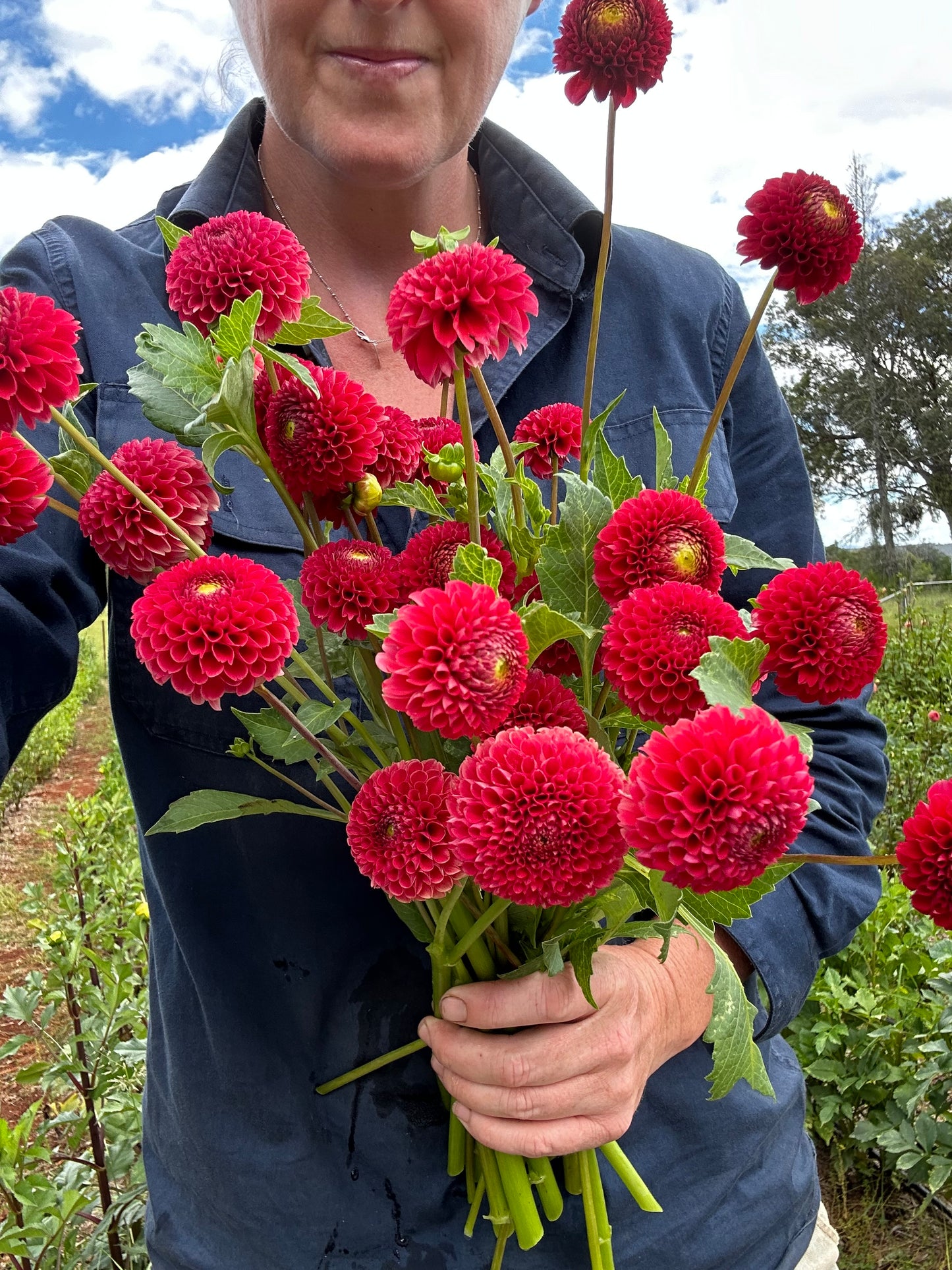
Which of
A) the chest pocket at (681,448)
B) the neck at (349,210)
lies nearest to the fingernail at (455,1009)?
the chest pocket at (681,448)

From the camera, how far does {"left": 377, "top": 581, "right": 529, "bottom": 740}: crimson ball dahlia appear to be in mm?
548

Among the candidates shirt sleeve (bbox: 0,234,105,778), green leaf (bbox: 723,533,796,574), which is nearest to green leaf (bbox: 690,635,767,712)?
green leaf (bbox: 723,533,796,574)

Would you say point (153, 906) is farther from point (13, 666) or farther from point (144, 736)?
point (13, 666)

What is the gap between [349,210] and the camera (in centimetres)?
128

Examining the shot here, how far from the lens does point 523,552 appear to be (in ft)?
2.35

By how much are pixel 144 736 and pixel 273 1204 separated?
1.66 ft

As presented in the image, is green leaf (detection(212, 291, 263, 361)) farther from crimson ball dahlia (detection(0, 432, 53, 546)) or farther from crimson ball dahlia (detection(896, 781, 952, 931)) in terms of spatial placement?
crimson ball dahlia (detection(896, 781, 952, 931))

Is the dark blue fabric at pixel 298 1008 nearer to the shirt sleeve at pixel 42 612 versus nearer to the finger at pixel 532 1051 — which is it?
the shirt sleeve at pixel 42 612

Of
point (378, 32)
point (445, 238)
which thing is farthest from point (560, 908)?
point (378, 32)

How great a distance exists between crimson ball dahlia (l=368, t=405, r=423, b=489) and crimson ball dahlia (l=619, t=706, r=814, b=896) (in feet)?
0.96

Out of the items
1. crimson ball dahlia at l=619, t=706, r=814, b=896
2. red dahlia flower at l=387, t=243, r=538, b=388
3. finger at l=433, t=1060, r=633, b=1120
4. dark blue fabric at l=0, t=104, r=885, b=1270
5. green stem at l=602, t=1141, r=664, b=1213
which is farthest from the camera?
dark blue fabric at l=0, t=104, r=885, b=1270

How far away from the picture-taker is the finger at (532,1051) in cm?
81

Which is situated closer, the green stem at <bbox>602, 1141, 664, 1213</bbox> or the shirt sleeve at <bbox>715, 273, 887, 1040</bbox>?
the green stem at <bbox>602, 1141, 664, 1213</bbox>

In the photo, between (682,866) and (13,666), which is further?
(13,666)
